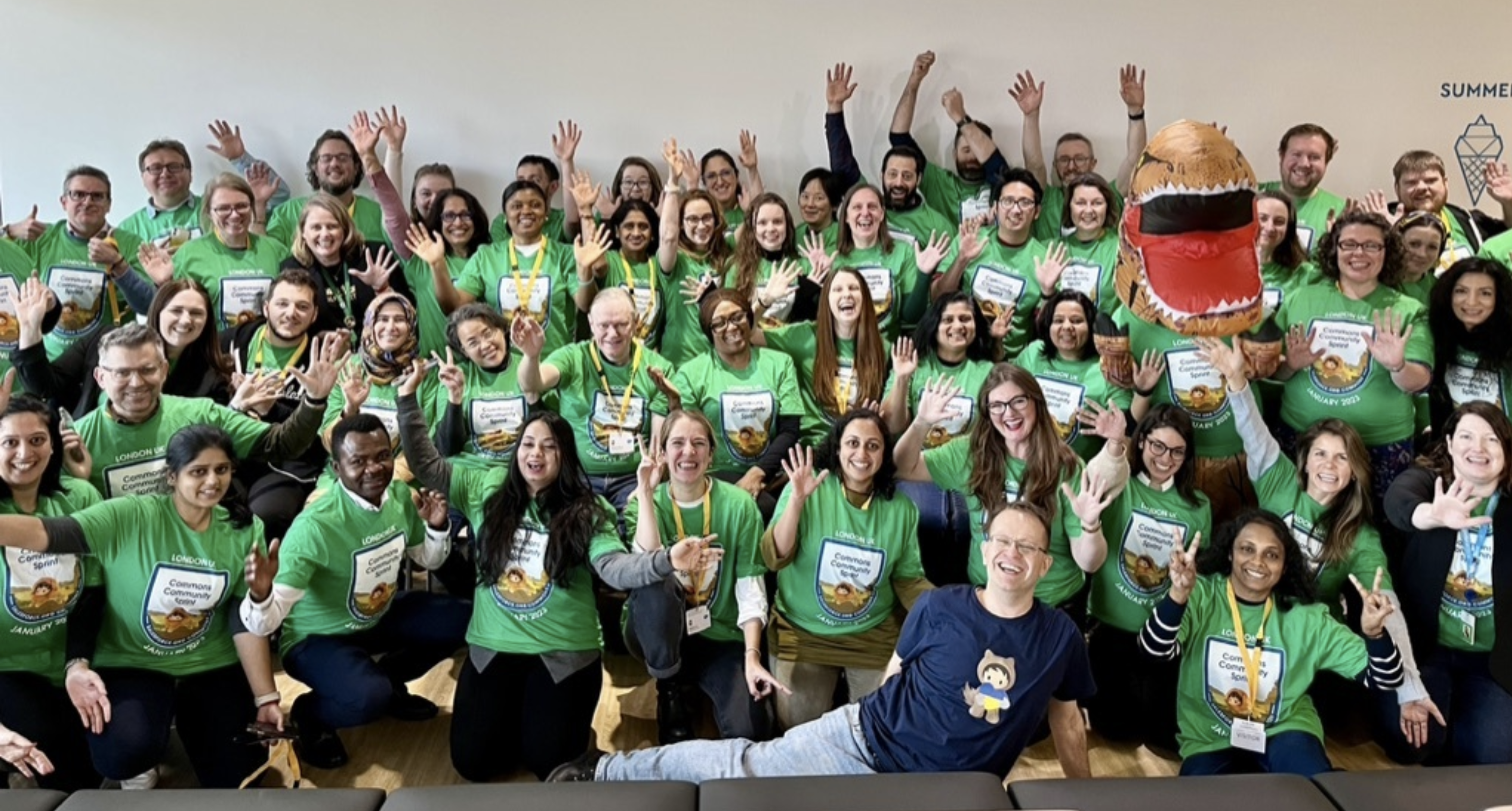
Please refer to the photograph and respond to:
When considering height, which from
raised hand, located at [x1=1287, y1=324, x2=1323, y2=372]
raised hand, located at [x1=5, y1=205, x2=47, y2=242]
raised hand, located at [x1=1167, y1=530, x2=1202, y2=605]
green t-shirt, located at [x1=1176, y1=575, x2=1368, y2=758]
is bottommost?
green t-shirt, located at [x1=1176, y1=575, x2=1368, y2=758]

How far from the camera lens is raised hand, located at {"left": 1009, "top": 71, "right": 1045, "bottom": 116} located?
4820mm

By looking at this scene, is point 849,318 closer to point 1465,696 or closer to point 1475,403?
point 1475,403

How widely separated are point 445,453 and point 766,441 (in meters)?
1.00

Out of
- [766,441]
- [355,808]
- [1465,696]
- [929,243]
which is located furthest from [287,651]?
[1465,696]

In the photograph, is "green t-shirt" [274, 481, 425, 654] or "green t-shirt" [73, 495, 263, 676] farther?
"green t-shirt" [274, 481, 425, 654]

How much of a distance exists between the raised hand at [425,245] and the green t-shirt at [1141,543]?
2.49 m

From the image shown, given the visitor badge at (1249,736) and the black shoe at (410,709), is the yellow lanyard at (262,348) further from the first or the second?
the visitor badge at (1249,736)

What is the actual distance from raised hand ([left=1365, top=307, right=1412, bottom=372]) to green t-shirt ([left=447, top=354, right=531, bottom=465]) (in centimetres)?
257

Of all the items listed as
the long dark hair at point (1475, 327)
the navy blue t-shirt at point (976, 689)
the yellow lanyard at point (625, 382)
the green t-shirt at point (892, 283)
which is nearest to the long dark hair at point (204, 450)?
the yellow lanyard at point (625, 382)

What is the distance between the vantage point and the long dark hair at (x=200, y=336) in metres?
3.21

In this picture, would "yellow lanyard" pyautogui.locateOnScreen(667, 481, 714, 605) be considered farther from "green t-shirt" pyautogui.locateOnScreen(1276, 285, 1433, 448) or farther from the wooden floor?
"green t-shirt" pyautogui.locateOnScreen(1276, 285, 1433, 448)

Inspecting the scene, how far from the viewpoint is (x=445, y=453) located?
325 centimetres

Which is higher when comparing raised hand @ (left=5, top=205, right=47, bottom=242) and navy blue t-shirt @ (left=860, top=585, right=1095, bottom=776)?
raised hand @ (left=5, top=205, right=47, bottom=242)

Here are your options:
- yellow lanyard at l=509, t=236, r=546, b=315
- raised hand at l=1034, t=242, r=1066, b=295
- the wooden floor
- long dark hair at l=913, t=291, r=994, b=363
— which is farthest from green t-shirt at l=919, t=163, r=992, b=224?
the wooden floor
